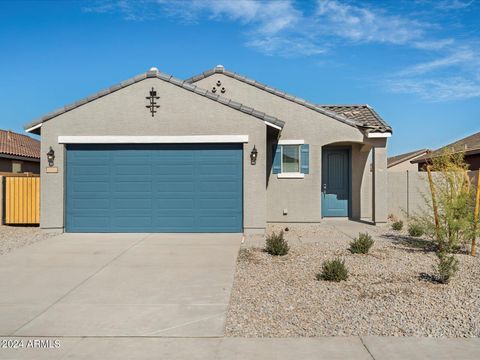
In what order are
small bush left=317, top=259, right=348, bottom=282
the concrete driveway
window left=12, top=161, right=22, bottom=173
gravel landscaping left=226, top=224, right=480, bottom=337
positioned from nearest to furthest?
gravel landscaping left=226, top=224, right=480, bottom=337 < the concrete driveway < small bush left=317, top=259, right=348, bottom=282 < window left=12, top=161, right=22, bottom=173

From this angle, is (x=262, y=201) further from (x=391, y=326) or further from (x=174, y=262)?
(x=391, y=326)

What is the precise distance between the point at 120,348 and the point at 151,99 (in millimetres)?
8808

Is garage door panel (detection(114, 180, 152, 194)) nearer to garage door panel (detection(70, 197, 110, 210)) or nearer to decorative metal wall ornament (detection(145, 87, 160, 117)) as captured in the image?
garage door panel (detection(70, 197, 110, 210))

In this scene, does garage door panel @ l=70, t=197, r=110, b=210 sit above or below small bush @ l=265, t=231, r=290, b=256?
above

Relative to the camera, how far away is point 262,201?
39.3 feet

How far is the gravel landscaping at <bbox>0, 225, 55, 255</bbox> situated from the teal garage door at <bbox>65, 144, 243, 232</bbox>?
0.92 meters

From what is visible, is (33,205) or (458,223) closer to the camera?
(458,223)

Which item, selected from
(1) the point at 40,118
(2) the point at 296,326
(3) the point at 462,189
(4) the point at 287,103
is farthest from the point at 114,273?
(4) the point at 287,103

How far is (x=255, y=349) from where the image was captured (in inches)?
174

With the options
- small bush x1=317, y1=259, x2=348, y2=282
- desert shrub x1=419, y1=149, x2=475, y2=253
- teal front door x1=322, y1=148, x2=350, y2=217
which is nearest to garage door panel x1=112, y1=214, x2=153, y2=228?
small bush x1=317, y1=259, x2=348, y2=282

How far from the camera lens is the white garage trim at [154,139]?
12.1m

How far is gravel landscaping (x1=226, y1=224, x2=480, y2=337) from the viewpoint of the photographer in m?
4.98

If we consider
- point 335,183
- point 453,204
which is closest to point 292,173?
point 335,183

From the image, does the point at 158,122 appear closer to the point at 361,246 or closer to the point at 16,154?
the point at 361,246
